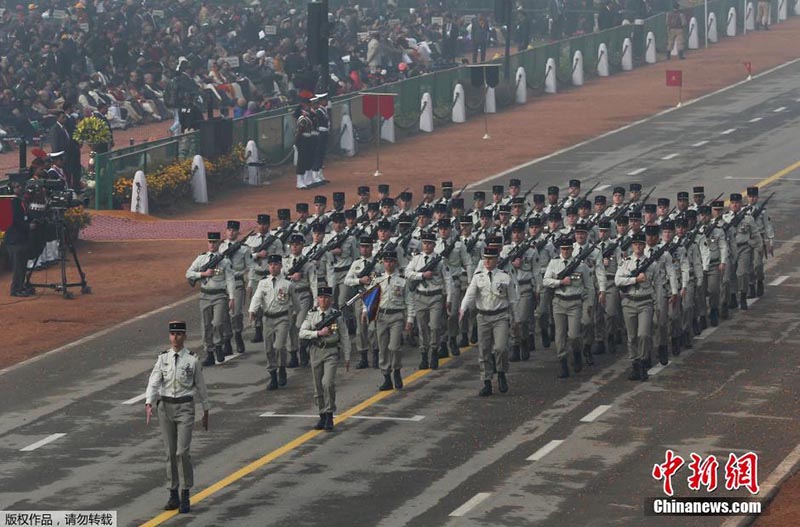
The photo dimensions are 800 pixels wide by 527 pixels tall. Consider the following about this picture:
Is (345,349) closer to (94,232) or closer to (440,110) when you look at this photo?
(94,232)

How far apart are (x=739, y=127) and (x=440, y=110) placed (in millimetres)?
8107

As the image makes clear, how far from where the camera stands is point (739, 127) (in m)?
52.2

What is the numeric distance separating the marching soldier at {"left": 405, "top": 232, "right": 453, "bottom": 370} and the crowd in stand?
56.3ft

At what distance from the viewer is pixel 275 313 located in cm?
2642

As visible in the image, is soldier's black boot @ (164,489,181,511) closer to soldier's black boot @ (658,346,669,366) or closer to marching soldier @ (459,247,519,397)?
marching soldier @ (459,247,519,397)

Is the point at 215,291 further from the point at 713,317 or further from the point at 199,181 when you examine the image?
the point at 199,181

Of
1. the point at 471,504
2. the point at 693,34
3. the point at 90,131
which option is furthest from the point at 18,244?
the point at 693,34

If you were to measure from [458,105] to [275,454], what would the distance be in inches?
1278

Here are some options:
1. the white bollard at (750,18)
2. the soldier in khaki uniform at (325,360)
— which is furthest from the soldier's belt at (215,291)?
the white bollard at (750,18)

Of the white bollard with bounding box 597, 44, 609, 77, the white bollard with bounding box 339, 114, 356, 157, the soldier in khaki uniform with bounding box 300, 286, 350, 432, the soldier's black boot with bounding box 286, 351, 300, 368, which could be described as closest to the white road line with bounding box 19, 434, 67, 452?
the soldier in khaki uniform with bounding box 300, 286, 350, 432

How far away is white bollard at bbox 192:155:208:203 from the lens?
42469 mm

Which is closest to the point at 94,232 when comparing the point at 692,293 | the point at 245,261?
the point at 245,261

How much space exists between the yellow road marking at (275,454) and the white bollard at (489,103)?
2928 centimetres

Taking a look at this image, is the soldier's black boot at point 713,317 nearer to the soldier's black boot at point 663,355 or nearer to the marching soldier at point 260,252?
the soldier's black boot at point 663,355
